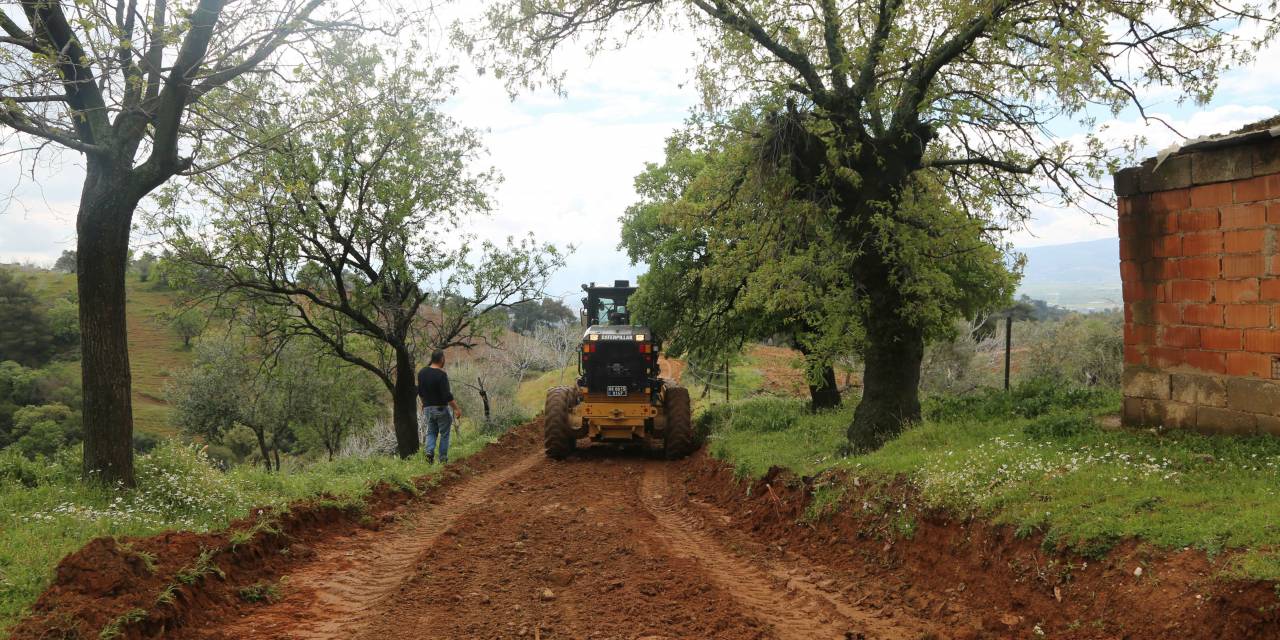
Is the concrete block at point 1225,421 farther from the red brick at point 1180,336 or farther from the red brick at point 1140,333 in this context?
the red brick at point 1140,333

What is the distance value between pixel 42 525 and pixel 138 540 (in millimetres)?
1045

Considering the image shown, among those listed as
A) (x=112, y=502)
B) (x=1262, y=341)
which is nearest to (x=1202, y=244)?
(x=1262, y=341)

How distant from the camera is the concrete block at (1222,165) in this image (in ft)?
22.0

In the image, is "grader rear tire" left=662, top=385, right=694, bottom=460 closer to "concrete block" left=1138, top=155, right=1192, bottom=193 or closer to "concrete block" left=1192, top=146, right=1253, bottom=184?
"concrete block" left=1138, top=155, right=1192, bottom=193

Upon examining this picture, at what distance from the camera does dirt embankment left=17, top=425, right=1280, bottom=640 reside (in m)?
4.64

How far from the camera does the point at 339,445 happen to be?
37.5m

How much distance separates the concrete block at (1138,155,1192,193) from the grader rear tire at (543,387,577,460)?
10.1 meters

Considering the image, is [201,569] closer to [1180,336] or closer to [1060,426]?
[1060,426]

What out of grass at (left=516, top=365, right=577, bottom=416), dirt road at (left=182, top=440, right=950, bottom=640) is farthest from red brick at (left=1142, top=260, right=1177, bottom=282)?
grass at (left=516, top=365, right=577, bottom=416)

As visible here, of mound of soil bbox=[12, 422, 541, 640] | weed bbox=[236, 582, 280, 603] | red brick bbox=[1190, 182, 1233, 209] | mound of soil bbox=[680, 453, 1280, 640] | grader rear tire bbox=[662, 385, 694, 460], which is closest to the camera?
mound of soil bbox=[680, 453, 1280, 640]

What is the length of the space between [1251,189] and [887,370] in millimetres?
4437

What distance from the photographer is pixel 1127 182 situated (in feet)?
25.7

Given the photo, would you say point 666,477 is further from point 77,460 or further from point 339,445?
point 339,445

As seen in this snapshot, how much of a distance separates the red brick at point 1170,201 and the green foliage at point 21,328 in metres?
52.2
